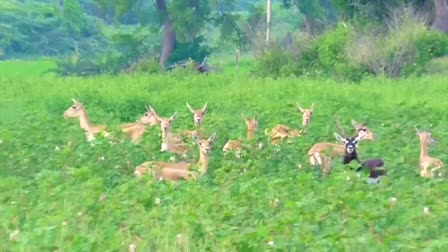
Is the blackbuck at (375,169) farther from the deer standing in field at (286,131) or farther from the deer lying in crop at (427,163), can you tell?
the deer standing in field at (286,131)

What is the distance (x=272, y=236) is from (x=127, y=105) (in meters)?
14.0

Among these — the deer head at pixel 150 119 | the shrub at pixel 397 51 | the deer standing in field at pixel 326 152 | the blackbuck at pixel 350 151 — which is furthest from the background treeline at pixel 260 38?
the blackbuck at pixel 350 151

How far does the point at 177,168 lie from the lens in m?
11.6

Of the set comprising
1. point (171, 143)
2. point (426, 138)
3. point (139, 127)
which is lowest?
point (139, 127)

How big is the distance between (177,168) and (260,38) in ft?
69.5

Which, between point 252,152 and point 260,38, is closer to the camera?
point 252,152

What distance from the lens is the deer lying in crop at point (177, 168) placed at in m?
11.1

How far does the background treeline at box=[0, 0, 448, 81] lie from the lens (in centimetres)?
2723

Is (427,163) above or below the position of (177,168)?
above

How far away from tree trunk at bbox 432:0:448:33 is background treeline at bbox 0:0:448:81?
0.09 feet

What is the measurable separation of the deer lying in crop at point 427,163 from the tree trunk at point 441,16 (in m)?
18.0

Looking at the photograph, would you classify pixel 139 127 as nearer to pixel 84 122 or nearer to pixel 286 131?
pixel 84 122

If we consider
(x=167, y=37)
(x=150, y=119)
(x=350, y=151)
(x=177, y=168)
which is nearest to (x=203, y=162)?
(x=177, y=168)

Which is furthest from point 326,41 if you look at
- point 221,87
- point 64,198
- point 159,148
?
point 64,198
